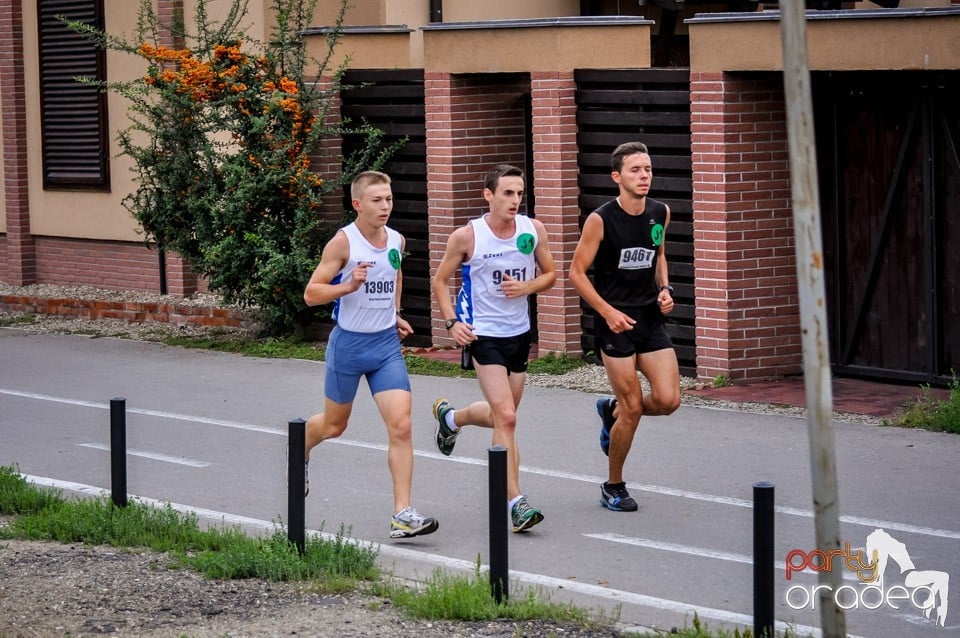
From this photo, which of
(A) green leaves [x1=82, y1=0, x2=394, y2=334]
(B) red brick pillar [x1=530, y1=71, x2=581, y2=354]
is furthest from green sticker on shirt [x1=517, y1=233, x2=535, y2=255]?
(A) green leaves [x1=82, y1=0, x2=394, y2=334]

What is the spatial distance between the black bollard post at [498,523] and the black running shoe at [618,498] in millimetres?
2437

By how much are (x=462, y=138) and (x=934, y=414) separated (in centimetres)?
593

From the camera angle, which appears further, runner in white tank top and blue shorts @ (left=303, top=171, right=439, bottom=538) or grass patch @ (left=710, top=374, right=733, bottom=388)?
grass patch @ (left=710, top=374, right=733, bottom=388)

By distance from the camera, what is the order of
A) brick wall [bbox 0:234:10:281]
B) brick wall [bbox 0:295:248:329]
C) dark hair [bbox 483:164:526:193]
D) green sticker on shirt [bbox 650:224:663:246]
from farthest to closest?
brick wall [bbox 0:234:10:281] < brick wall [bbox 0:295:248:329] < green sticker on shirt [bbox 650:224:663:246] < dark hair [bbox 483:164:526:193]

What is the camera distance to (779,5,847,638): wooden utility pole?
17.7 ft

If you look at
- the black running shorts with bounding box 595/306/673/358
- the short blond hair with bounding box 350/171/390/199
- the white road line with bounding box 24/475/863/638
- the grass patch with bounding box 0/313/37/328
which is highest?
the short blond hair with bounding box 350/171/390/199

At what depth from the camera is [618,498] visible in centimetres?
989

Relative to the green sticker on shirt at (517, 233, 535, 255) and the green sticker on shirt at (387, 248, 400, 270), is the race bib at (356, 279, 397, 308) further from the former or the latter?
the green sticker on shirt at (517, 233, 535, 255)

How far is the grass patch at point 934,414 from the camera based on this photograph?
11867 millimetres

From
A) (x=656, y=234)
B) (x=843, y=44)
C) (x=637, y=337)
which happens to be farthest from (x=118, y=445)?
(x=843, y=44)

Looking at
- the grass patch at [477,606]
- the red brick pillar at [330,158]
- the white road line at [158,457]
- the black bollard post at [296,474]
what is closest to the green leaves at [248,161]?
the red brick pillar at [330,158]

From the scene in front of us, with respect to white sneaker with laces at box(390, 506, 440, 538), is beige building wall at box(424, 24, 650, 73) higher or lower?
higher

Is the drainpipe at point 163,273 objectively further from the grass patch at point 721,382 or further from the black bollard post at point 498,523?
the black bollard post at point 498,523

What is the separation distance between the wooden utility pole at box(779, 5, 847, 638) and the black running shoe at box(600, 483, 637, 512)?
4282mm
